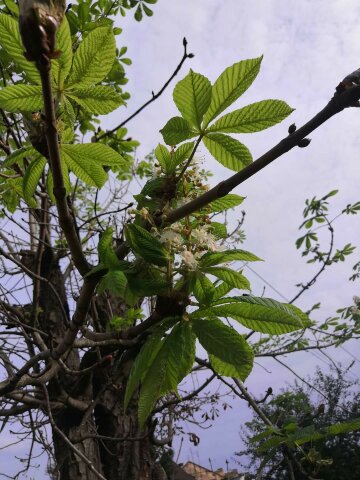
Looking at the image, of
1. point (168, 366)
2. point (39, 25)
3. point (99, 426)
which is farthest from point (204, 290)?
point (99, 426)

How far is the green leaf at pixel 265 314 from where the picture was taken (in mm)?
669

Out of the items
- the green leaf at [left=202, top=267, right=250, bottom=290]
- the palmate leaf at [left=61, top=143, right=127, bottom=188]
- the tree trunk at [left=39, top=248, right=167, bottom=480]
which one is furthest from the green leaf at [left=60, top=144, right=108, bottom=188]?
the tree trunk at [left=39, top=248, right=167, bottom=480]

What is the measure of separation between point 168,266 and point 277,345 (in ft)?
12.4

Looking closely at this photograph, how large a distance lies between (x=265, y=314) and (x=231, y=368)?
14 centimetres

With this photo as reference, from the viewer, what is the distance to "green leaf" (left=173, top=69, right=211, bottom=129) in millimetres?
725

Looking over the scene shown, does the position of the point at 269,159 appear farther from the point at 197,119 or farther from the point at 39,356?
the point at 39,356

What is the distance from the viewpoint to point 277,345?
13.9 ft

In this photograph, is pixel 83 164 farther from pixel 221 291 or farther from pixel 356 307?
pixel 356 307

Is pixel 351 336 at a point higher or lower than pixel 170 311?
higher

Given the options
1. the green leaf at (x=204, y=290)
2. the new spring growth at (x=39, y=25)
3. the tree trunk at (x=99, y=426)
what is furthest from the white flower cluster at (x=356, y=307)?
the new spring growth at (x=39, y=25)

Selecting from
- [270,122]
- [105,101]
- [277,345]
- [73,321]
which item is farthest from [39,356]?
[277,345]

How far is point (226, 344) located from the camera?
68 centimetres

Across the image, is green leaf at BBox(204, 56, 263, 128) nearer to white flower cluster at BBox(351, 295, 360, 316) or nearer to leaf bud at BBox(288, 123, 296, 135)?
leaf bud at BBox(288, 123, 296, 135)

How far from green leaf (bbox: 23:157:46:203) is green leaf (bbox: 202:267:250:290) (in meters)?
0.42
